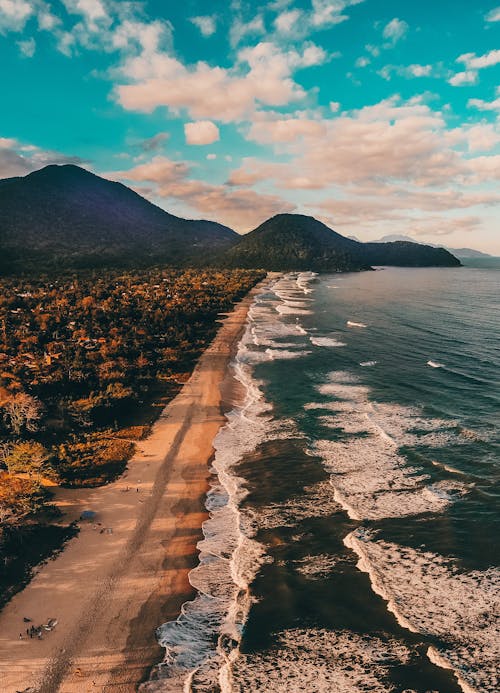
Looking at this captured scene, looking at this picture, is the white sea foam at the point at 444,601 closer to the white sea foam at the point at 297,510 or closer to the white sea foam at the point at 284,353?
the white sea foam at the point at 297,510

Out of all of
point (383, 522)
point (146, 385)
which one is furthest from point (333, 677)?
point (146, 385)

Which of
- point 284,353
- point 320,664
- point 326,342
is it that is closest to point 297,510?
point 320,664

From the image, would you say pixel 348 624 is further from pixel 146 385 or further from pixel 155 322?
pixel 155 322

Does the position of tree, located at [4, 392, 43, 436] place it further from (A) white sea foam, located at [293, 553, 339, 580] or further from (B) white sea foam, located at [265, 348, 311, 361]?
(B) white sea foam, located at [265, 348, 311, 361]

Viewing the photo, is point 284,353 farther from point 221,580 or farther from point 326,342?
point 221,580

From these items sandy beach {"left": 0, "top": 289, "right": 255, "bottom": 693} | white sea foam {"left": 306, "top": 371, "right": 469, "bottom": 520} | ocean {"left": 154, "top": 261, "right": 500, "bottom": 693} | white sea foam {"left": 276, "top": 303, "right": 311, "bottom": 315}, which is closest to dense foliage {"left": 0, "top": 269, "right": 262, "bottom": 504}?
sandy beach {"left": 0, "top": 289, "right": 255, "bottom": 693}

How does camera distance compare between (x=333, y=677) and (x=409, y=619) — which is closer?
(x=333, y=677)
